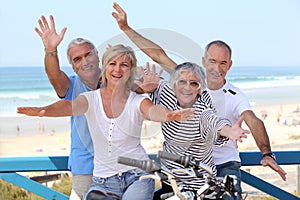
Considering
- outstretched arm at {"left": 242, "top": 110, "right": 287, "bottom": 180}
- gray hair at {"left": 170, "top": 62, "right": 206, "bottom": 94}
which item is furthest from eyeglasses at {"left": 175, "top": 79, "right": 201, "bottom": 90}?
outstretched arm at {"left": 242, "top": 110, "right": 287, "bottom": 180}

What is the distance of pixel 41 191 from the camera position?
2.91 meters

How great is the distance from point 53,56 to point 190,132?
27.5 inches

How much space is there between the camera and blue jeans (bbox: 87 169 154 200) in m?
2.25

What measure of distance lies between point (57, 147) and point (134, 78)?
11.0 m

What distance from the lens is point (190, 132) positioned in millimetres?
2346

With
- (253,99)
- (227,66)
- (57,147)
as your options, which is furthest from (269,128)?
(227,66)

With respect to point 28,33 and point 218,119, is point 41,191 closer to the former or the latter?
point 218,119

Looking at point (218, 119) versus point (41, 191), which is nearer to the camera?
point (218, 119)

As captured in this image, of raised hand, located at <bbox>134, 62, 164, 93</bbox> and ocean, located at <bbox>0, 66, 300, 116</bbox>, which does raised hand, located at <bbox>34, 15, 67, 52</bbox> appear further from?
ocean, located at <bbox>0, 66, 300, 116</bbox>

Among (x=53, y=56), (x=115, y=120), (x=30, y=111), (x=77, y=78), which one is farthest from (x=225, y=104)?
(x=30, y=111)

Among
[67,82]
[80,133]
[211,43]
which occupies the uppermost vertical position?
[211,43]

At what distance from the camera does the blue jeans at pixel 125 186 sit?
225cm

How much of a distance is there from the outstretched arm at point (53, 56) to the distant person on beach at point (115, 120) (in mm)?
180

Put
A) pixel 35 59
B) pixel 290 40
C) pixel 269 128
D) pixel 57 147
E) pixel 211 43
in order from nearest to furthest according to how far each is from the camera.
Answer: pixel 211 43, pixel 57 147, pixel 269 128, pixel 35 59, pixel 290 40
